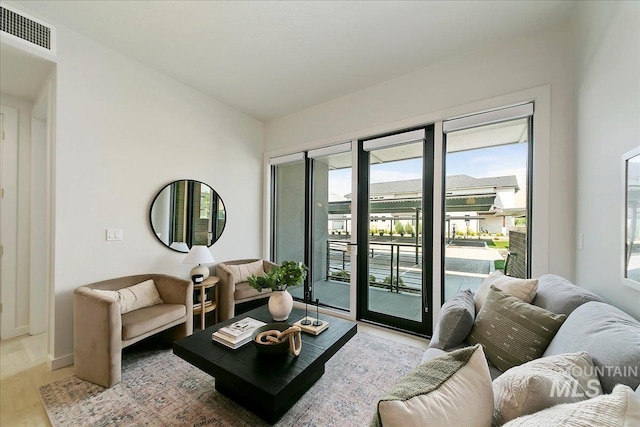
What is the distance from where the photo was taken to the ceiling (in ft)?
6.47

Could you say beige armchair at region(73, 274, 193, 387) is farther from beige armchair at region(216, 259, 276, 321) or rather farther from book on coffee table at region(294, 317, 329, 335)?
book on coffee table at region(294, 317, 329, 335)

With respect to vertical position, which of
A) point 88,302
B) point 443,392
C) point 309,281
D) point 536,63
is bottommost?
point 309,281

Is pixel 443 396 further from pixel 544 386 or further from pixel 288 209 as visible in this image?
pixel 288 209

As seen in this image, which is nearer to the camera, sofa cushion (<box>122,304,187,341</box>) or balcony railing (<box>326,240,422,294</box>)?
sofa cushion (<box>122,304,187,341</box>)

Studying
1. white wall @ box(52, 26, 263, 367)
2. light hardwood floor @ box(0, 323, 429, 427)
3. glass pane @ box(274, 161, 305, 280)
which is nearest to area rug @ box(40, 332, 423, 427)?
light hardwood floor @ box(0, 323, 429, 427)

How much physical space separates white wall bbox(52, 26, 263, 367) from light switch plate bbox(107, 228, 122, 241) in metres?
0.04

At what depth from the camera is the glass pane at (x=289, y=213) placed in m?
3.82

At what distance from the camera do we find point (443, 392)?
0.68 m

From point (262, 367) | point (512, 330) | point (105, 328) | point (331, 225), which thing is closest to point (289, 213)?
point (331, 225)

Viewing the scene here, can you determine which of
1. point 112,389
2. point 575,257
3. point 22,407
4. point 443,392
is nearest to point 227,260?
point 112,389

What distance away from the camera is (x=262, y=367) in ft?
4.79

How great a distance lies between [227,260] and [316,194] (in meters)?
1.56

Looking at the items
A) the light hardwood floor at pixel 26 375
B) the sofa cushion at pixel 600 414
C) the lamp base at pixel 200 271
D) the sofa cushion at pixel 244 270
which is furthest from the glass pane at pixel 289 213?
the sofa cushion at pixel 600 414

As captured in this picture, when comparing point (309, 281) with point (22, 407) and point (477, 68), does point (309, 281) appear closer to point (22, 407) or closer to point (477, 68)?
point (22, 407)
